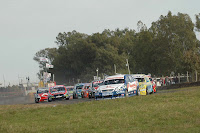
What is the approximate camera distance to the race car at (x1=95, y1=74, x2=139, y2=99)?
23.0m

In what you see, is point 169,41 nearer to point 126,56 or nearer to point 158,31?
point 158,31

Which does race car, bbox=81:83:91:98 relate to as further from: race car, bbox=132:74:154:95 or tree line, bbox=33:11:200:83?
tree line, bbox=33:11:200:83

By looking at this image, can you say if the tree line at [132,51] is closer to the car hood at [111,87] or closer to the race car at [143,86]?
the race car at [143,86]

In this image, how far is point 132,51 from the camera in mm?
102562

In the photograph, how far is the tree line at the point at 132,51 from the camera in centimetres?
6547

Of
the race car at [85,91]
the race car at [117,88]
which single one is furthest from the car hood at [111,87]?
the race car at [85,91]

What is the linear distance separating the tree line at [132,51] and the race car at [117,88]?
1354 inches

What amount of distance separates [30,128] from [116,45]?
105 meters

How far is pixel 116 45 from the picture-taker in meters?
116

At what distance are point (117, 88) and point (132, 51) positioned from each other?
7991cm

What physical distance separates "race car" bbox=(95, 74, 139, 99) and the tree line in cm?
3439

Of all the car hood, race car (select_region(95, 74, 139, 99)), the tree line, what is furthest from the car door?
the tree line

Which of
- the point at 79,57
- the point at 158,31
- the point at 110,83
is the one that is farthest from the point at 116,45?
the point at 110,83

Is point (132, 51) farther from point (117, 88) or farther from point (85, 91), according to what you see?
point (117, 88)
